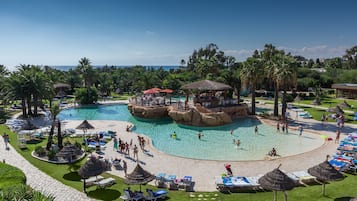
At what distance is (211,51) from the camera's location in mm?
95312

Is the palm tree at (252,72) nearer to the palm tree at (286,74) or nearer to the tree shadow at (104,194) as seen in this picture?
the palm tree at (286,74)

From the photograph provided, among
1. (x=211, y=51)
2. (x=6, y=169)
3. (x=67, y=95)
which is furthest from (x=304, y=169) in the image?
(x=211, y=51)

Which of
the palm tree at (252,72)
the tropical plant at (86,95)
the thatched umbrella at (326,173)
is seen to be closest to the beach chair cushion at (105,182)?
the thatched umbrella at (326,173)

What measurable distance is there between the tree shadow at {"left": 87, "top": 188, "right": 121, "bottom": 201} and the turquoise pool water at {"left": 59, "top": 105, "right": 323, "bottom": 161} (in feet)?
27.7

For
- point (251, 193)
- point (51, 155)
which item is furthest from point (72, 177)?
point (251, 193)

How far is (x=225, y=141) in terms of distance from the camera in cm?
2789

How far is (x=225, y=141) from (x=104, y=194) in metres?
15.4

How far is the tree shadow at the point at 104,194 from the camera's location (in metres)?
15.0

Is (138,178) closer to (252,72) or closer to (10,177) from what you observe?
(10,177)

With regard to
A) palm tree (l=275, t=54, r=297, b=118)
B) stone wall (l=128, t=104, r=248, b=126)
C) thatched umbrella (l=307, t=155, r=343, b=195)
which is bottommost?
thatched umbrella (l=307, t=155, r=343, b=195)

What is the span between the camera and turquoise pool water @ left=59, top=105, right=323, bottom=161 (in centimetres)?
2369

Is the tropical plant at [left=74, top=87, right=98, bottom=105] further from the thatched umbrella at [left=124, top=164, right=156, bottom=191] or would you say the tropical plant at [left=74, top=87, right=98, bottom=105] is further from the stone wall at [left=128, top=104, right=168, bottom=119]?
the thatched umbrella at [left=124, top=164, right=156, bottom=191]

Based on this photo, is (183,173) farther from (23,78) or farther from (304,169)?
(23,78)

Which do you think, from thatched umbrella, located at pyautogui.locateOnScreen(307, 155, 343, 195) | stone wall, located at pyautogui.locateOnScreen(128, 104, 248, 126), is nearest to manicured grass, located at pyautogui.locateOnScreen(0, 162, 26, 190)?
thatched umbrella, located at pyautogui.locateOnScreen(307, 155, 343, 195)
